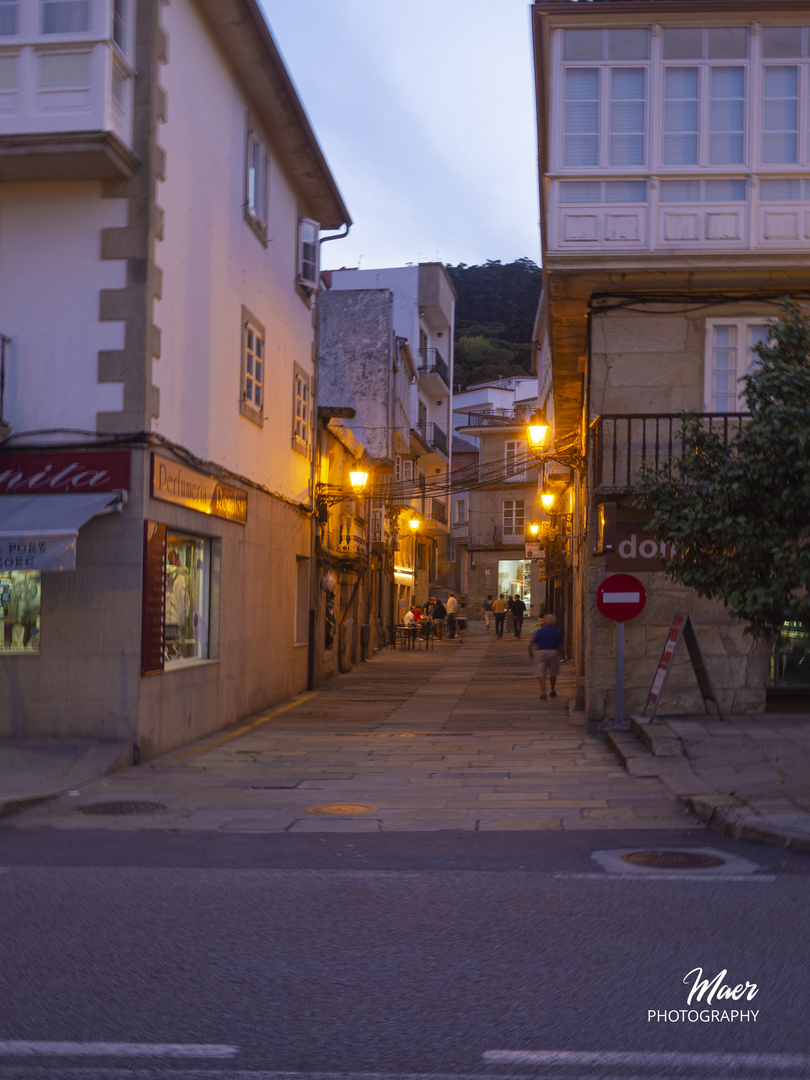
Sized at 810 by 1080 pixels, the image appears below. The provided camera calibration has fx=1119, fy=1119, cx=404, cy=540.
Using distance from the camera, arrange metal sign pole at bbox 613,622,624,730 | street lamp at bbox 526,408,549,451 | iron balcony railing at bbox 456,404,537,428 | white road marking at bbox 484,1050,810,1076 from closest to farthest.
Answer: white road marking at bbox 484,1050,810,1076 → metal sign pole at bbox 613,622,624,730 → street lamp at bbox 526,408,549,451 → iron balcony railing at bbox 456,404,537,428

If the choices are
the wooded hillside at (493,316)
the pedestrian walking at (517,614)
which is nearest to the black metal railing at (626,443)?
the pedestrian walking at (517,614)

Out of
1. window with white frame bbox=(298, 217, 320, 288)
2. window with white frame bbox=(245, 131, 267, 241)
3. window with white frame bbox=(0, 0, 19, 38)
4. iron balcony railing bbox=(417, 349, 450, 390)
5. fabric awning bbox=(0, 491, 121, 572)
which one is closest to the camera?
fabric awning bbox=(0, 491, 121, 572)

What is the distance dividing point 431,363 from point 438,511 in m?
8.73

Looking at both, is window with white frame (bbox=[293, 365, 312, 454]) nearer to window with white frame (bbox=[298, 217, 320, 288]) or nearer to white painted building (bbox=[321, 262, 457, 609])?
window with white frame (bbox=[298, 217, 320, 288])

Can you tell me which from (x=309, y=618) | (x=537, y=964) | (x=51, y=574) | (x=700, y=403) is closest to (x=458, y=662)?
(x=309, y=618)

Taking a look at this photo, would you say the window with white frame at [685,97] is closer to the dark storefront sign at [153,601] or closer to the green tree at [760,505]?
the green tree at [760,505]

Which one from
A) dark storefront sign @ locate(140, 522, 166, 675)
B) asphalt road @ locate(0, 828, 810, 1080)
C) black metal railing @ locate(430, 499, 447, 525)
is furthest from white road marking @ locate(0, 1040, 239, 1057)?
black metal railing @ locate(430, 499, 447, 525)

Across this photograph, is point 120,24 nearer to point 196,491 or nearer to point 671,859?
point 196,491

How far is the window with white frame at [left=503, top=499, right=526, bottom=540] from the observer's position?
2434 inches

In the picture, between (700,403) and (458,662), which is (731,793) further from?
(458,662)

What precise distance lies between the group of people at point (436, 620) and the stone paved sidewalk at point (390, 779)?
2025 cm

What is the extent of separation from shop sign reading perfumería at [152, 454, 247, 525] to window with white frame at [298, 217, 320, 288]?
629 cm

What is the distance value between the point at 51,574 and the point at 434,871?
21.8 ft

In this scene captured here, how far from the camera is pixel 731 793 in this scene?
9656 millimetres
